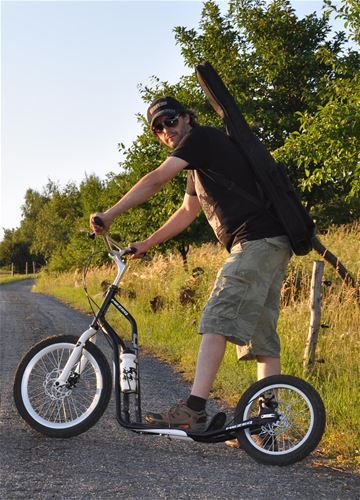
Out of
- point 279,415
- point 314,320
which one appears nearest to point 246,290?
point 279,415

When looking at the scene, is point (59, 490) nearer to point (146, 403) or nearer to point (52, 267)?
point (146, 403)

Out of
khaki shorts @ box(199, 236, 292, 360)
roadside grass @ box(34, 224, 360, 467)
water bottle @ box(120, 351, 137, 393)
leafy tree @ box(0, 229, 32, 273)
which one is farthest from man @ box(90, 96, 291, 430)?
leafy tree @ box(0, 229, 32, 273)

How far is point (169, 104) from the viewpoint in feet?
11.4

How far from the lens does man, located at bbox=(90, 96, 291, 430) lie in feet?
10.8

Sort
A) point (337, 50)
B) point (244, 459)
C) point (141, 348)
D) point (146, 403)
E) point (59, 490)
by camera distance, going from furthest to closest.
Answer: point (337, 50) → point (141, 348) → point (146, 403) → point (244, 459) → point (59, 490)

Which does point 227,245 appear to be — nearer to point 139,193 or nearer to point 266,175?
point 266,175

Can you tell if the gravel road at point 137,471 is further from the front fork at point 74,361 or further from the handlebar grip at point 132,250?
the handlebar grip at point 132,250

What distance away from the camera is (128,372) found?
353cm

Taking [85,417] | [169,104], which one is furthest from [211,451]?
[169,104]

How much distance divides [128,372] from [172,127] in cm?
148

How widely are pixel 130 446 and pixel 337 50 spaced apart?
15505 mm

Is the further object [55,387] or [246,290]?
[55,387]

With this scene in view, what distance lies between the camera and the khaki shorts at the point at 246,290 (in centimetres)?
329

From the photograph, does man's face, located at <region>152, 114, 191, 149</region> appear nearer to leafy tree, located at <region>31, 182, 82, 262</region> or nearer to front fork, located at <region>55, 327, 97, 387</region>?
front fork, located at <region>55, 327, 97, 387</region>
